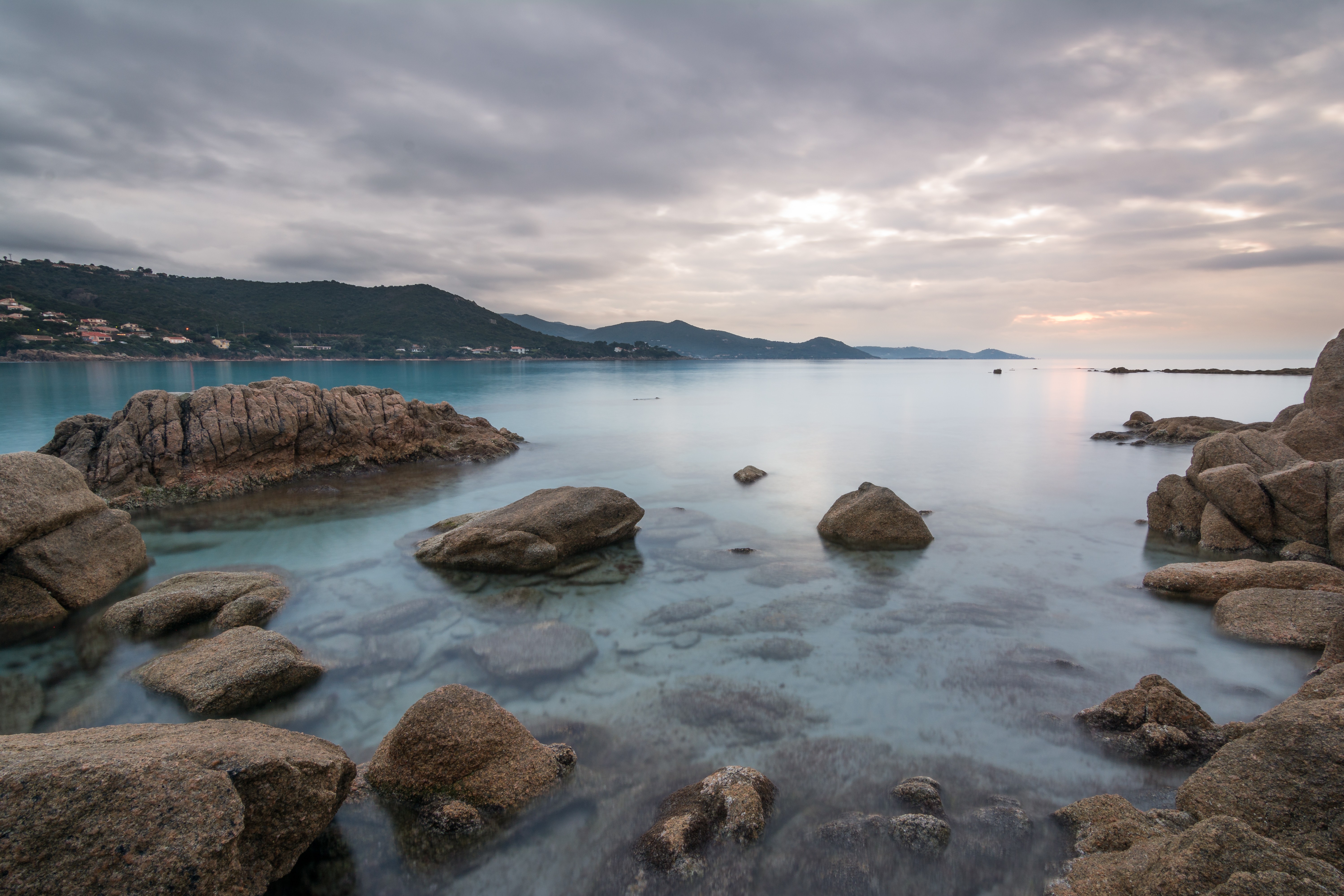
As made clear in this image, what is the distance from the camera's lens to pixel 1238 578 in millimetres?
9102

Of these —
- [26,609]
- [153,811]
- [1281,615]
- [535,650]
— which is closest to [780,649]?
[535,650]

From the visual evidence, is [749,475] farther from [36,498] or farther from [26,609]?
[26,609]

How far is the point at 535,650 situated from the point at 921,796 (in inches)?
193

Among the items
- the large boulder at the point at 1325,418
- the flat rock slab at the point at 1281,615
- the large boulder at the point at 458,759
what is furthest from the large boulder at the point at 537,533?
the large boulder at the point at 1325,418

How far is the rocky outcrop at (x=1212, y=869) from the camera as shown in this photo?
2.81 metres

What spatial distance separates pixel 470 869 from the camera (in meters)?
4.47

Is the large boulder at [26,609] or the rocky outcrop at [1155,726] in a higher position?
the rocky outcrop at [1155,726]

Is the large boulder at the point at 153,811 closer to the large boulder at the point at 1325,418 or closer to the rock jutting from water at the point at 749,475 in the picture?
the rock jutting from water at the point at 749,475

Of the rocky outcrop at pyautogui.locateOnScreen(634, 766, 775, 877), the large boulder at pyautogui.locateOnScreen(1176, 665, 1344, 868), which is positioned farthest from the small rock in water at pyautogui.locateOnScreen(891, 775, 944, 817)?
the large boulder at pyautogui.locateOnScreen(1176, 665, 1344, 868)

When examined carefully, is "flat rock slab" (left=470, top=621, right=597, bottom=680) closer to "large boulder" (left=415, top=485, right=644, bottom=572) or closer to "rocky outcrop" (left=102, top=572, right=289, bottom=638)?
"large boulder" (left=415, top=485, right=644, bottom=572)

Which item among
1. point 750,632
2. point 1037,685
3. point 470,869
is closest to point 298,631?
point 470,869

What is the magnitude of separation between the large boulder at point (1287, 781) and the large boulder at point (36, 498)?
13614 mm

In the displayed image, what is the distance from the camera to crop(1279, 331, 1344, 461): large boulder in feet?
46.1

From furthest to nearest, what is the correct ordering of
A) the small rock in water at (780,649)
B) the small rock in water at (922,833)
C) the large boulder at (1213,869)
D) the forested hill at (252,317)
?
the forested hill at (252,317) < the small rock in water at (780,649) < the small rock in water at (922,833) < the large boulder at (1213,869)
